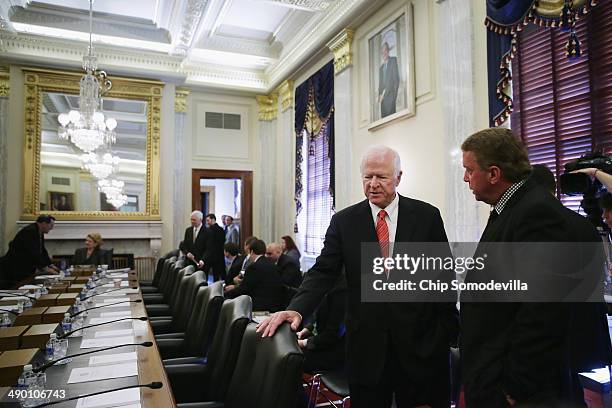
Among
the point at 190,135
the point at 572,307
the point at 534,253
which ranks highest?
the point at 190,135

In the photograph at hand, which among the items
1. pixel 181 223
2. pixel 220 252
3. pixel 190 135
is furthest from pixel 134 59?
pixel 220 252

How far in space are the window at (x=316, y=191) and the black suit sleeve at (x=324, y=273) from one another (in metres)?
4.74

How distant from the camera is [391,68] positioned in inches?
202

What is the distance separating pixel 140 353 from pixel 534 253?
64.2 inches

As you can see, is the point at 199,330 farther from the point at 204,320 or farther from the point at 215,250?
the point at 215,250

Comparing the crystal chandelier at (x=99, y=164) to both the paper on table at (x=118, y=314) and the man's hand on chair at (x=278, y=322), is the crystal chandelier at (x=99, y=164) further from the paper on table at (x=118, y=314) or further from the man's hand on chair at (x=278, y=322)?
the man's hand on chair at (x=278, y=322)

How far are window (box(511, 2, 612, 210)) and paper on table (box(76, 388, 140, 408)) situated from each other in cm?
297

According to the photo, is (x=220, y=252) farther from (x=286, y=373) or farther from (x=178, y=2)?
(x=286, y=373)

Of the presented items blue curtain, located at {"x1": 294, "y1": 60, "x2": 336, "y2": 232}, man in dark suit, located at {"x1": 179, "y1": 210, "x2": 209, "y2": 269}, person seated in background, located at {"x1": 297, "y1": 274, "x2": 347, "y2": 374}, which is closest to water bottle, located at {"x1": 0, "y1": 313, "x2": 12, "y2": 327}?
person seated in background, located at {"x1": 297, "y1": 274, "x2": 347, "y2": 374}

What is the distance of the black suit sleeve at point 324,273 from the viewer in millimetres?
1647

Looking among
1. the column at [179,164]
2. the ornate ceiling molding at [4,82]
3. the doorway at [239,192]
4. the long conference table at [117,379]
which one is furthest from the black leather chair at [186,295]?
the ornate ceiling molding at [4,82]

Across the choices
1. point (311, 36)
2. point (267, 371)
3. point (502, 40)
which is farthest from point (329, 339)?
point (311, 36)

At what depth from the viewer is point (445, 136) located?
4.18m

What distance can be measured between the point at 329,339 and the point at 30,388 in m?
A: 1.60
